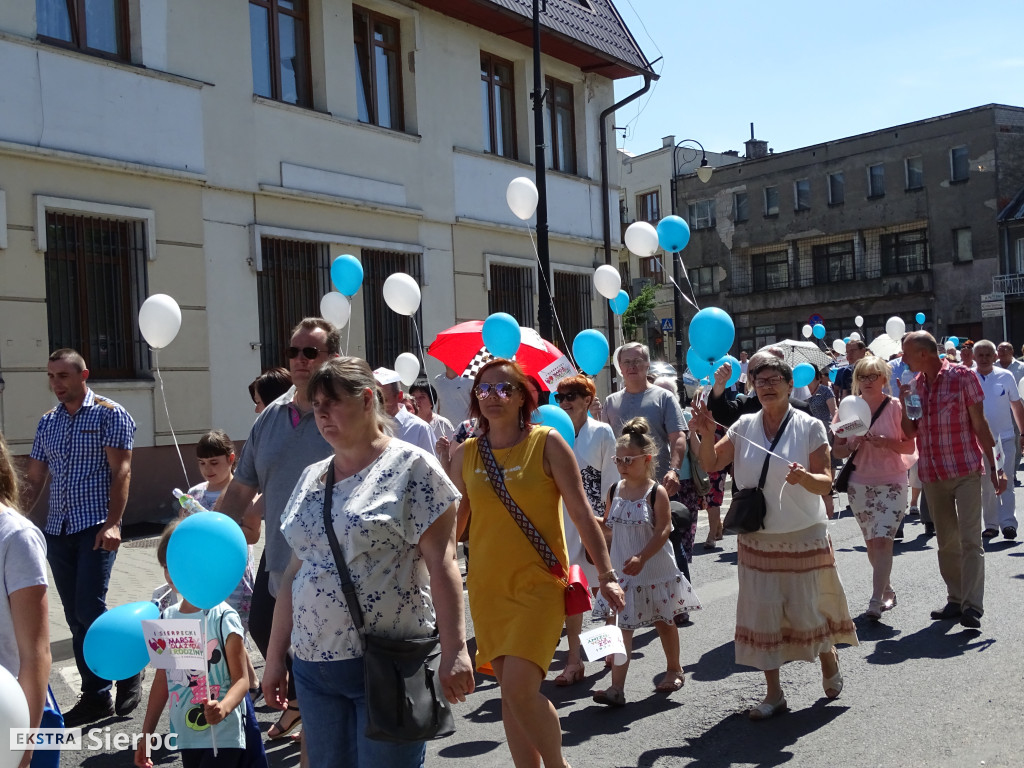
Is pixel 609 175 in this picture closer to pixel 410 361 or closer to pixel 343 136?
pixel 343 136

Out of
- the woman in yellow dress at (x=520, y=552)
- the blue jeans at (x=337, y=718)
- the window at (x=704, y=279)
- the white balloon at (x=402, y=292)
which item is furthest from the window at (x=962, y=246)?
the blue jeans at (x=337, y=718)

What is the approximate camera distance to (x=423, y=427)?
6.91 meters

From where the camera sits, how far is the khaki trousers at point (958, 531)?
281 inches

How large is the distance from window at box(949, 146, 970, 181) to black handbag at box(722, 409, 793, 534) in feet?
148

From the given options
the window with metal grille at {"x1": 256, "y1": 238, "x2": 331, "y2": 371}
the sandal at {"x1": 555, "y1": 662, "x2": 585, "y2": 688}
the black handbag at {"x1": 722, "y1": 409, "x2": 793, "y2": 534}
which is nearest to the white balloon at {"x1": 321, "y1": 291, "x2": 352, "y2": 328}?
the window with metal grille at {"x1": 256, "y1": 238, "x2": 331, "y2": 371}

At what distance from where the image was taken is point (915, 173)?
1871 inches

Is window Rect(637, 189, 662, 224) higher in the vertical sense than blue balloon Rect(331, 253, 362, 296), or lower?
higher

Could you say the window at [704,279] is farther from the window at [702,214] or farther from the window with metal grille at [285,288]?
the window with metal grille at [285,288]

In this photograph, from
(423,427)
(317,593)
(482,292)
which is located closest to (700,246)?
(482,292)

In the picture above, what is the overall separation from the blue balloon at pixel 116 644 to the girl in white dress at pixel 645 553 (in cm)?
291

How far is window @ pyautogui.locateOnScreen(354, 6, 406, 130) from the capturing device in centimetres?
1550

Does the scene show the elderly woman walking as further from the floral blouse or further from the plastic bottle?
the plastic bottle

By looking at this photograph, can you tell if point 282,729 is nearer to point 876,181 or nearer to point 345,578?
point 345,578

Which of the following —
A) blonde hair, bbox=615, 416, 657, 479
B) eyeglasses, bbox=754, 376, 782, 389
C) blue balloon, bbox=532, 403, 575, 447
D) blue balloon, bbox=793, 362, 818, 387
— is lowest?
blonde hair, bbox=615, 416, 657, 479
